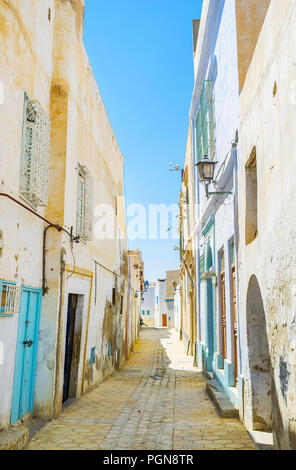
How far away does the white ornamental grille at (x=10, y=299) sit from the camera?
5312 mm

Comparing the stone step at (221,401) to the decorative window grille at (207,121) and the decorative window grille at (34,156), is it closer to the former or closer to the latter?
the decorative window grille at (34,156)

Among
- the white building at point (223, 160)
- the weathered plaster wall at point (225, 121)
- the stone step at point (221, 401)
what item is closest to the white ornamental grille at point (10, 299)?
the white building at point (223, 160)

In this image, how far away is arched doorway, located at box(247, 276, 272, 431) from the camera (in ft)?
19.1

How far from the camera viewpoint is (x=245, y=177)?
6289 mm

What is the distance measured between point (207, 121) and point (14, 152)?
627 cm

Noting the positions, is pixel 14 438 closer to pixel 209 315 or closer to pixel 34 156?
pixel 34 156

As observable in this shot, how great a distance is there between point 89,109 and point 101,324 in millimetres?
5261

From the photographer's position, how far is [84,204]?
8594mm

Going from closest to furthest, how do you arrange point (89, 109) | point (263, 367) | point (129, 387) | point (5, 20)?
point (5, 20) → point (263, 367) → point (89, 109) → point (129, 387)

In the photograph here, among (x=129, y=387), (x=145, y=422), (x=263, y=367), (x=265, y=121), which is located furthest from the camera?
(x=129, y=387)

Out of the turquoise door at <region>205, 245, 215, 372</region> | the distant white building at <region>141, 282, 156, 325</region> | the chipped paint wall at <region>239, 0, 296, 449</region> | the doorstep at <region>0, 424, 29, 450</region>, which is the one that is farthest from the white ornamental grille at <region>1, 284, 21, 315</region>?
the distant white building at <region>141, 282, 156, 325</region>

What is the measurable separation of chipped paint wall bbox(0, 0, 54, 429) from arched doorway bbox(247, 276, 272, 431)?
3292 mm

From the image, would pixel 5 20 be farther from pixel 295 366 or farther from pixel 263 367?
pixel 263 367

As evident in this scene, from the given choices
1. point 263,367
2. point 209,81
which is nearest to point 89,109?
point 209,81
